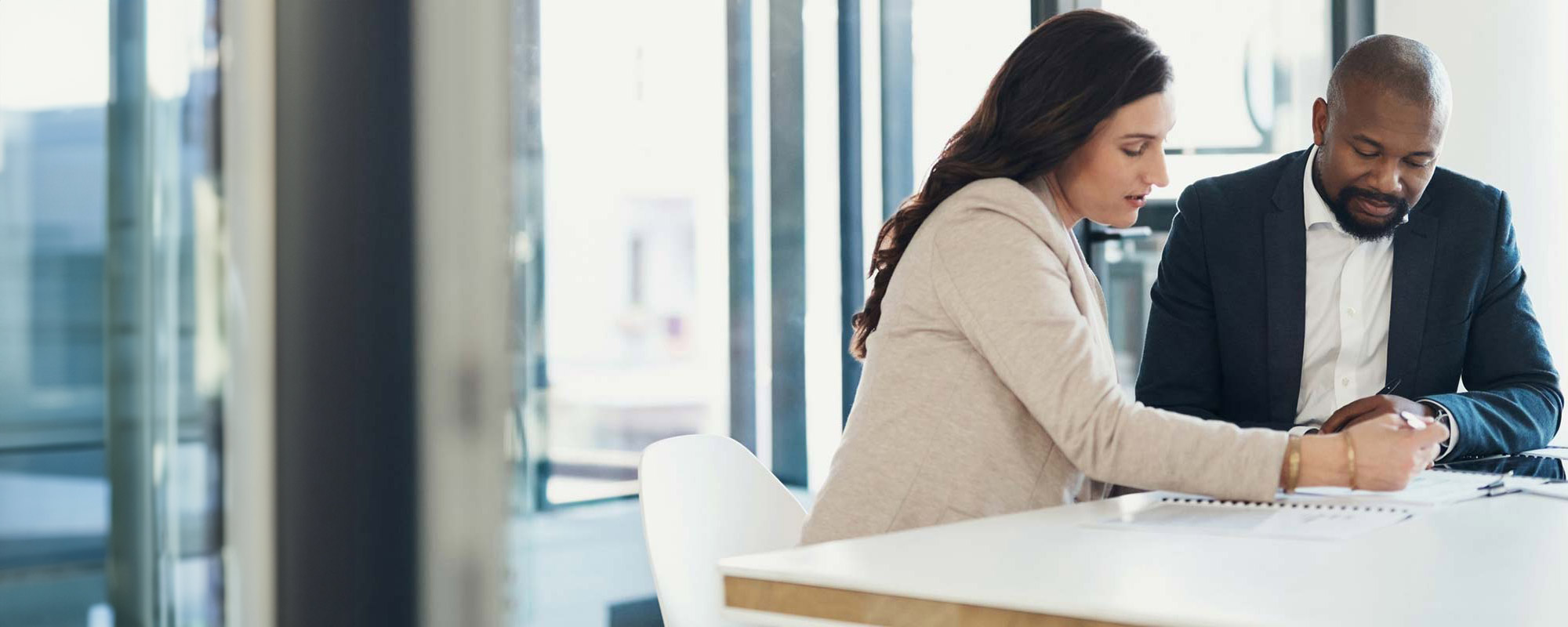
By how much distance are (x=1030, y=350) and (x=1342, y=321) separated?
1.01 metres

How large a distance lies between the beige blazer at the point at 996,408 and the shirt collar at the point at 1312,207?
0.81 meters

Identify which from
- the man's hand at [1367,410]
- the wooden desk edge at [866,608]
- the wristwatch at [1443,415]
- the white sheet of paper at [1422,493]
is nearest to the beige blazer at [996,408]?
the white sheet of paper at [1422,493]

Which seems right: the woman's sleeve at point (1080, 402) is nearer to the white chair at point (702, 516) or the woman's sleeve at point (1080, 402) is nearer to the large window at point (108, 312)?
the white chair at point (702, 516)

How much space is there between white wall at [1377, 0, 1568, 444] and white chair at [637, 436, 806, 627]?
2910 millimetres

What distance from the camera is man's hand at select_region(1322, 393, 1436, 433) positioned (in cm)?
176

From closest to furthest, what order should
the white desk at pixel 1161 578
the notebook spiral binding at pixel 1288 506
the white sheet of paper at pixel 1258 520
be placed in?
the white desk at pixel 1161 578
the white sheet of paper at pixel 1258 520
the notebook spiral binding at pixel 1288 506

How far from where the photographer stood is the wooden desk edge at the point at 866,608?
1014mm

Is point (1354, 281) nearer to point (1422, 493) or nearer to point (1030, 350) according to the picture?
point (1422, 493)

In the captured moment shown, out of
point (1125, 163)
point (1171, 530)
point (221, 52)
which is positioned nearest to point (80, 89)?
point (221, 52)

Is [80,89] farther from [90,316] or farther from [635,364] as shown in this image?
[635,364]

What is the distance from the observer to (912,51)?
11.9 ft

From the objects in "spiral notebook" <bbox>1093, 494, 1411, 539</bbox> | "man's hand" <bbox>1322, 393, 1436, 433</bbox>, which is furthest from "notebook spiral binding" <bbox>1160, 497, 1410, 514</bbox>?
"man's hand" <bbox>1322, 393, 1436, 433</bbox>

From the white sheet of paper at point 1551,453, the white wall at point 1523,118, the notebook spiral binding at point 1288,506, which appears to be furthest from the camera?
the white wall at point 1523,118

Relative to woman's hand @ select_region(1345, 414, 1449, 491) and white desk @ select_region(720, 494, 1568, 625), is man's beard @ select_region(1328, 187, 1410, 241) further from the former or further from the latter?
white desk @ select_region(720, 494, 1568, 625)
